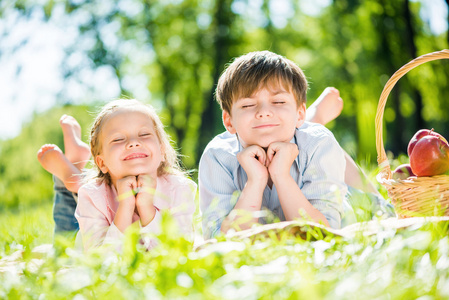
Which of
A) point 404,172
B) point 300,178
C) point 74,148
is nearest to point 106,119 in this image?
point 74,148

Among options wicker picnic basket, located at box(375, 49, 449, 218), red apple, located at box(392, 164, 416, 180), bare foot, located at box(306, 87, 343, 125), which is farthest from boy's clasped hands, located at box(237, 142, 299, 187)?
Answer: bare foot, located at box(306, 87, 343, 125)

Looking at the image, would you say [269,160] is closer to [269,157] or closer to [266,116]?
[269,157]

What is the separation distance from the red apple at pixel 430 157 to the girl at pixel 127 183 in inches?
51.3

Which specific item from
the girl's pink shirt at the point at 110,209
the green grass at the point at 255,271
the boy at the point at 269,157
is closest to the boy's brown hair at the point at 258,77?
the boy at the point at 269,157

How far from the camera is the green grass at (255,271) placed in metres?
1.10

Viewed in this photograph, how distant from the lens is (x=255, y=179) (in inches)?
92.5

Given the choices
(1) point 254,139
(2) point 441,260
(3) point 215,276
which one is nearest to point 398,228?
(2) point 441,260

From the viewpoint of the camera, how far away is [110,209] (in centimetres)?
256

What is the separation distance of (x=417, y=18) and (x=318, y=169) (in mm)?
14873

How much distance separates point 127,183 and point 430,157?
1679mm

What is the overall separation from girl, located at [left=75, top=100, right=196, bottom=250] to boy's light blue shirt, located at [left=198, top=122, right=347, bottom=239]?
141 millimetres

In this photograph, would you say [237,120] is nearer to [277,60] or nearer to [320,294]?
[277,60]

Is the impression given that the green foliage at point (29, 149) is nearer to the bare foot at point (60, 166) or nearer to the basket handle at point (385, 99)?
the bare foot at point (60, 166)

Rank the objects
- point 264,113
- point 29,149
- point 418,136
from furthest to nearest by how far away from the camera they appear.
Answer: point 29,149 < point 418,136 < point 264,113
